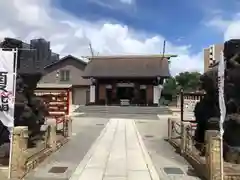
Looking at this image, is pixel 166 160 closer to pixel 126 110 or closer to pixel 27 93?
pixel 27 93

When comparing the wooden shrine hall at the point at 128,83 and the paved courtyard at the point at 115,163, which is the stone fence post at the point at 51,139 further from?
the wooden shrine hall at the point at 128,83

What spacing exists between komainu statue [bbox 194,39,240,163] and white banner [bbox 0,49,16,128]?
5.46 meters

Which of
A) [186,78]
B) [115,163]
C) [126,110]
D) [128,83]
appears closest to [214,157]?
[115,163]

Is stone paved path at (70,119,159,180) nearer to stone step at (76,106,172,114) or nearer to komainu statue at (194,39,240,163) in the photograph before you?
komainu statue at (194,39,240,163)

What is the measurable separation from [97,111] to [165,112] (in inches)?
283

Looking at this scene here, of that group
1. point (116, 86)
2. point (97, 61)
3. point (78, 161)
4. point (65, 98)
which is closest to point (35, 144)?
point (78, 161)

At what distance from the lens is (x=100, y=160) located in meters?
9.30

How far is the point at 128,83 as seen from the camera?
41688mm

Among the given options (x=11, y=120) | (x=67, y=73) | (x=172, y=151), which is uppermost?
(x=67, y=73)

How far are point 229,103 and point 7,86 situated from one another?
5776 mm

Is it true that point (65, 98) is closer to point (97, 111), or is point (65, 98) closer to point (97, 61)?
point (97, 111)

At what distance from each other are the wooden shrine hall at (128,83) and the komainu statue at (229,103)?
29206mm

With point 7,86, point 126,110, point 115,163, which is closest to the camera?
point 7,86

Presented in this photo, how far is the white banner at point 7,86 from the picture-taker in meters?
6.96
